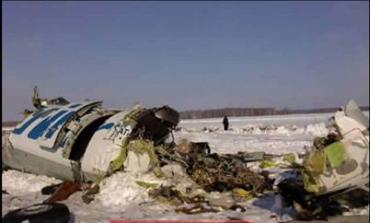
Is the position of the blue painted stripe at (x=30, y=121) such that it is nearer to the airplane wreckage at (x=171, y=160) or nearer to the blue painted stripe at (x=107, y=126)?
the airplane wreckage at (x=171, y=160)

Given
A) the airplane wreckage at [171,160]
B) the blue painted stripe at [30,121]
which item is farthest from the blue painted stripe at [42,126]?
the blue painted stripe at [30,121]

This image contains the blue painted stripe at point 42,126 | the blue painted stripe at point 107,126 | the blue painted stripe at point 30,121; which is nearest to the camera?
the blue painted stripe at point 107,126

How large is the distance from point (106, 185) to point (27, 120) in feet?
16.2

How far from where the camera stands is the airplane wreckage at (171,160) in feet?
27.5

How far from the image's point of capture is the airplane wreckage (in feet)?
27.5

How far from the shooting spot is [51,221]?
851 centimetres

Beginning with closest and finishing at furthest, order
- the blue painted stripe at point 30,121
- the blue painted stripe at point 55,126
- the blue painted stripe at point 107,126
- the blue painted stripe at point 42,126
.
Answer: the blue painted stripe at point 107,126 → the blue painted stripe at point 55,126 → the blue painted stripe at point 42,126 → the blue painted stripe at point 30,121

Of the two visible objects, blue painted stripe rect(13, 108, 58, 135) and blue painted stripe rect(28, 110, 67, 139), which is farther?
blue painted stripe rect(13, 108, 58, 135)

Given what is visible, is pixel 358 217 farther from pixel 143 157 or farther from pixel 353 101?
pixel 143 157

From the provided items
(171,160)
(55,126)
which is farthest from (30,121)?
(171,160)

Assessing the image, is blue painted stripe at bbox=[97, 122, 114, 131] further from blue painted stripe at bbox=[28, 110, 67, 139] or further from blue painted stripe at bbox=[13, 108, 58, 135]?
blue painted stripe at bbox=[13, 108, 58, 135]

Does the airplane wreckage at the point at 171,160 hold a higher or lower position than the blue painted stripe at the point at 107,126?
lower

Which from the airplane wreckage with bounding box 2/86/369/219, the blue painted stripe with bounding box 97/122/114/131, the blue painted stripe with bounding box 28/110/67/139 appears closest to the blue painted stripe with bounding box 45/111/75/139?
the airplane wreckage with bounding box 2/86/369/219

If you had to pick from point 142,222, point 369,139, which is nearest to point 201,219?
point 142,222
